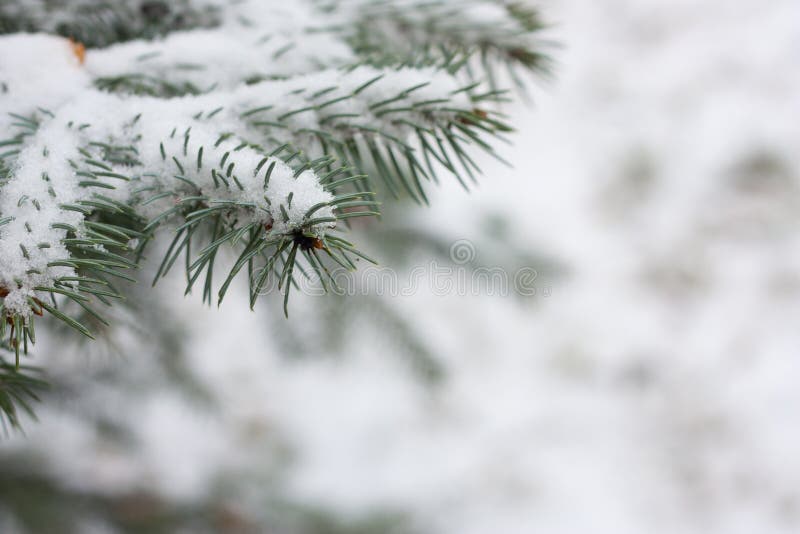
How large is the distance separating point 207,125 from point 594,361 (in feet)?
7.32

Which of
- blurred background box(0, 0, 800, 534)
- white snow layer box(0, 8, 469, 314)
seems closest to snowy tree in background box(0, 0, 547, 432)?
white snow layer box(0, 8, 469, 314)

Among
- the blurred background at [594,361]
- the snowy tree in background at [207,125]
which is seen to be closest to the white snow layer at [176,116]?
the snowy tree in background at [207,125]

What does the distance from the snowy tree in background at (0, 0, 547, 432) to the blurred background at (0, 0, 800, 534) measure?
26.0 inches

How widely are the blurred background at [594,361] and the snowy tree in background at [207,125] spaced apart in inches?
26.0

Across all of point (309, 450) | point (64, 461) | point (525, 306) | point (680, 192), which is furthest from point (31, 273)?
point (680, 192)

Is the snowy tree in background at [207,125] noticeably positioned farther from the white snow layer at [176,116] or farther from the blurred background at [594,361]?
the blurred background at [594,361]

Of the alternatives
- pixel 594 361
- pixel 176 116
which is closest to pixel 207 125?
pixel 176 116

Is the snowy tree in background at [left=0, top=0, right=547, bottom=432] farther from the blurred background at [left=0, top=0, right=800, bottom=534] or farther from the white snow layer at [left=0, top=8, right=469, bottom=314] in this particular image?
the blurred background at [left=0, top=0, right=800, bottom=534]

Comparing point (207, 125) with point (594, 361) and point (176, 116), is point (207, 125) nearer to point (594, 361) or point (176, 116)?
point (176, 116)

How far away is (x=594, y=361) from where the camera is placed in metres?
2.37

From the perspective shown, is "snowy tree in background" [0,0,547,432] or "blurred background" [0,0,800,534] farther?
"blurred background" [0,0,800,534]

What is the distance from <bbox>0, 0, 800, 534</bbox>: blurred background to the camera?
171cm

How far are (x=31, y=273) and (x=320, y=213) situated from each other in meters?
0.16

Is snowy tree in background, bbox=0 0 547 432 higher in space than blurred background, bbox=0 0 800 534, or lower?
lower
